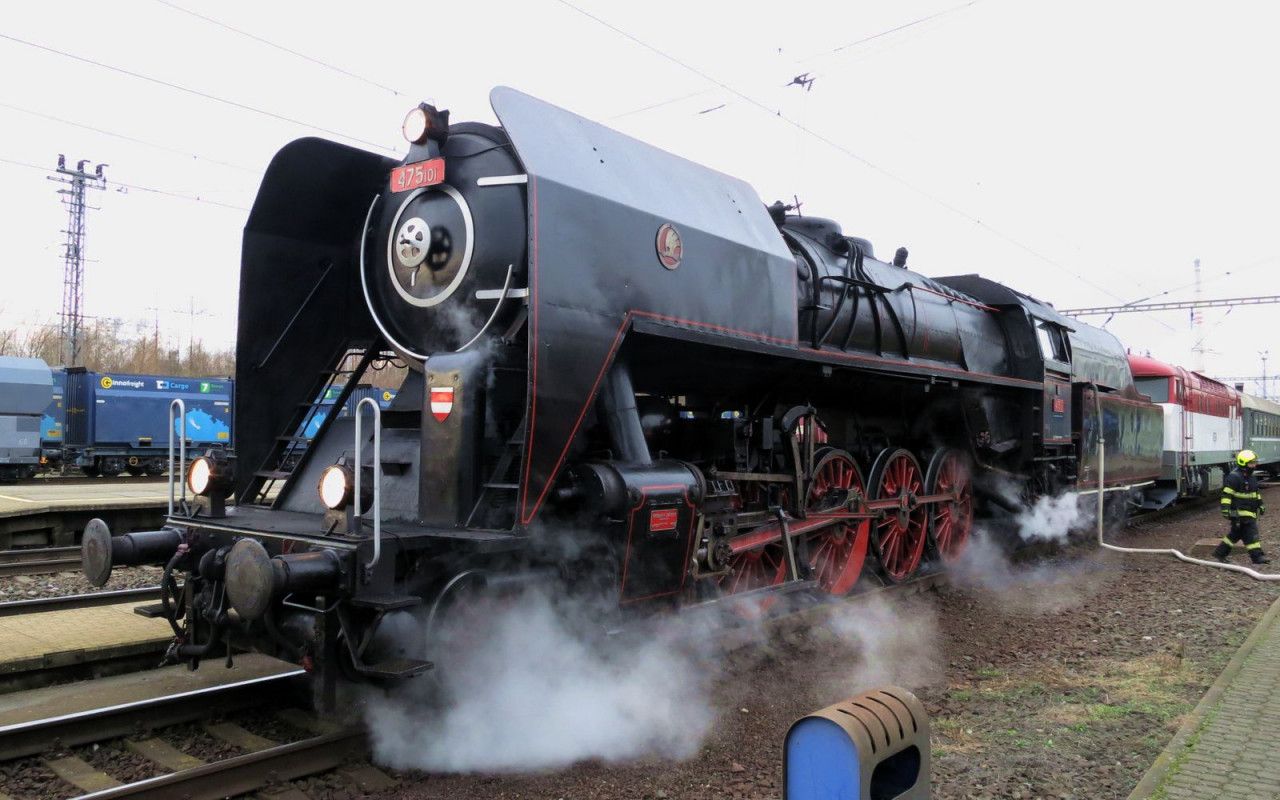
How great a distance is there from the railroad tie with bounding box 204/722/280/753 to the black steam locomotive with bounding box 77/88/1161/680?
0.43 metres

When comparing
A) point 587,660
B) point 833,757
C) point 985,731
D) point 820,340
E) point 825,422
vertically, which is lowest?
point 985,731

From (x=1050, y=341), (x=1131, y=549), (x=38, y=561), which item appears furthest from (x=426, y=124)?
(x=1131, y=549)

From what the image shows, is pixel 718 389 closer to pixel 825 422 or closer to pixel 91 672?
pixel 825 422

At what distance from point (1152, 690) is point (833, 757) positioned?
13.0ft

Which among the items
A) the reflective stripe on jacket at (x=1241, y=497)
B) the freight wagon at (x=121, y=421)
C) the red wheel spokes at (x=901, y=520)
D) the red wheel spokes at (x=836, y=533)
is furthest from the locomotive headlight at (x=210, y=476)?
the freight wagon at (x=121, y=421)

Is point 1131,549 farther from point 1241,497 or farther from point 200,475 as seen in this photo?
point 200,475

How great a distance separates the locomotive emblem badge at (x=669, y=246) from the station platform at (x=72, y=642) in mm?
3947

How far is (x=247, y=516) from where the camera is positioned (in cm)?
479

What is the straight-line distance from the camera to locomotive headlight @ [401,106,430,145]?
449 centimetres

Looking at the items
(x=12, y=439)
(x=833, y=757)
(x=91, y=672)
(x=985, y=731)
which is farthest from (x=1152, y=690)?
(x=12, y=439)

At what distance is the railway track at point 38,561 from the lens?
8.41 meters

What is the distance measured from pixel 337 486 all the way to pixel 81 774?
5.48 ft

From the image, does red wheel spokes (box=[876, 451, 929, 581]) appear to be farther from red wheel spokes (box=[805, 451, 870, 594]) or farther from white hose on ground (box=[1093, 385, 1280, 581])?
white hose on ground (box=[1093, 385, 1280, 581])

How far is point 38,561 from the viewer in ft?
29.0
